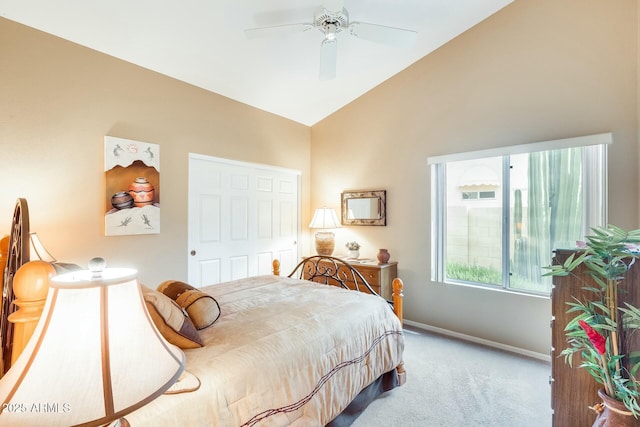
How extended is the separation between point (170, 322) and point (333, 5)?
2.20m

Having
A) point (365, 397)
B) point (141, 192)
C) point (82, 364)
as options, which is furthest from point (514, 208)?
point (141, 192)

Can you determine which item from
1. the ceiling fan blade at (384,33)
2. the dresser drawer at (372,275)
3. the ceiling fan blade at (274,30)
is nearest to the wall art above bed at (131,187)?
the ceiling fan blade at (274,30)

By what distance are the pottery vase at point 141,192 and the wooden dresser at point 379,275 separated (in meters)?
2.35

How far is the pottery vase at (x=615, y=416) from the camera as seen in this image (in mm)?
1156

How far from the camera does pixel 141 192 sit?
2.85 m

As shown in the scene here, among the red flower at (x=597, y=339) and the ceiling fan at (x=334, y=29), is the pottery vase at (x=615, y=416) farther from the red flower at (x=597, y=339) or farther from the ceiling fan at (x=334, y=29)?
the ceiling fan at (x=334, y=29)

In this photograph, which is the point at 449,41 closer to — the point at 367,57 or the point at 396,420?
the point at 367,57

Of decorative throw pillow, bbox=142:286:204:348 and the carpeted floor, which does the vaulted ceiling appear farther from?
the carpeted floor

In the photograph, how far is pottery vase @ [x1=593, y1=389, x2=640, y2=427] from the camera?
1.16 m

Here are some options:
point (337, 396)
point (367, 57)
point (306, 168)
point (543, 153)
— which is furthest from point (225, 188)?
point (543, 153)

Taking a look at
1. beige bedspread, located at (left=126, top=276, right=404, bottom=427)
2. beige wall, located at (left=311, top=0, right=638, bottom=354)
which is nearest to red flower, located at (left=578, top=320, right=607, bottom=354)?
beige bedspread, located at (left=126, top=276, right=404, bottom=427)

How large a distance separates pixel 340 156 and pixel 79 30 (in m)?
3.02

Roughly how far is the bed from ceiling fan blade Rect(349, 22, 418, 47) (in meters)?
1.93

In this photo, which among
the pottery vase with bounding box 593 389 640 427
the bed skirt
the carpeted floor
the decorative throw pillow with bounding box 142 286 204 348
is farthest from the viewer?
the carpeted floor
